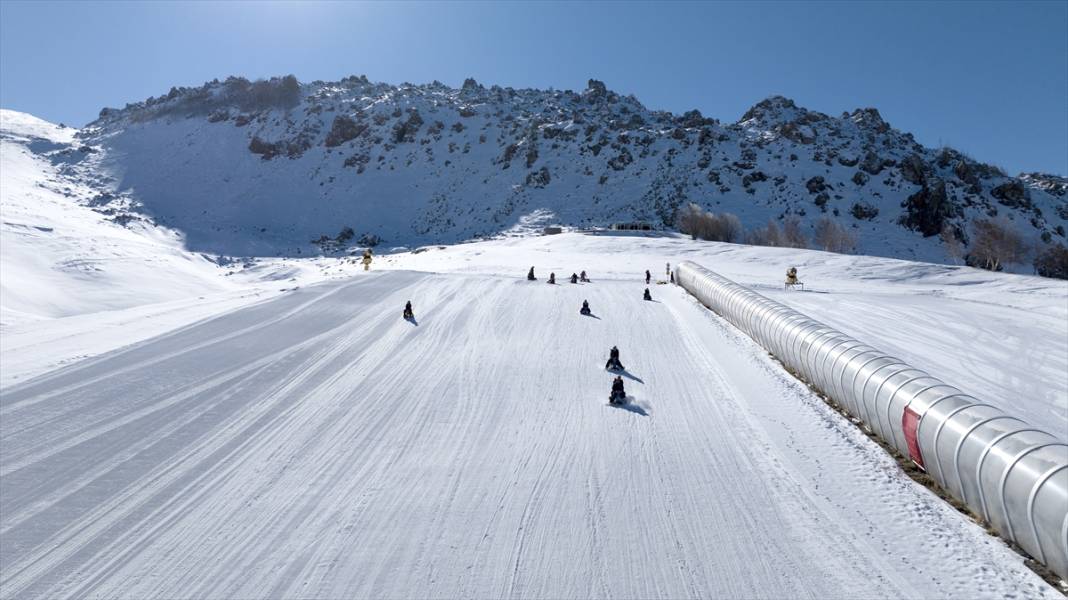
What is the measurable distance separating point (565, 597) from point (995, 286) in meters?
39.8

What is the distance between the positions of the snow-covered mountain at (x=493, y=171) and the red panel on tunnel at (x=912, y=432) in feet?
215

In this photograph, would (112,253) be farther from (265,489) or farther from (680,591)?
(680,591)

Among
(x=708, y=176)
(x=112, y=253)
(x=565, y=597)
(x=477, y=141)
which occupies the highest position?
(x=477, y=141)

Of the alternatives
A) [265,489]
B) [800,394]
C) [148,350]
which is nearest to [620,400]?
[800,394]

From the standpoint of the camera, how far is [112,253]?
36.9m

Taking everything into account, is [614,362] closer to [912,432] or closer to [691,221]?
[912,432]

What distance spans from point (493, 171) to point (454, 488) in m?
92.6

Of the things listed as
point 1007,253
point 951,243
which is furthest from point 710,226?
point 1007,253

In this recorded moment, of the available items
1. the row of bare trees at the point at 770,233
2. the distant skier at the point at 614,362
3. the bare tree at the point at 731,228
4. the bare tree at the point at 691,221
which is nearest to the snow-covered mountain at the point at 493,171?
the row of bare trees at the point at 770,233

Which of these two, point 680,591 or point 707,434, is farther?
point 707,434

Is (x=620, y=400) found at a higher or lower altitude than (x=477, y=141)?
lower

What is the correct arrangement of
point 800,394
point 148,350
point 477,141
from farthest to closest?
point 477,141
point 148,350
point 800,394

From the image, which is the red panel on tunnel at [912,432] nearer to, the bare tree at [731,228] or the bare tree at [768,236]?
the bare tree at [731,228]

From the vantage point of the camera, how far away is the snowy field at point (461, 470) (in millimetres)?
6797
